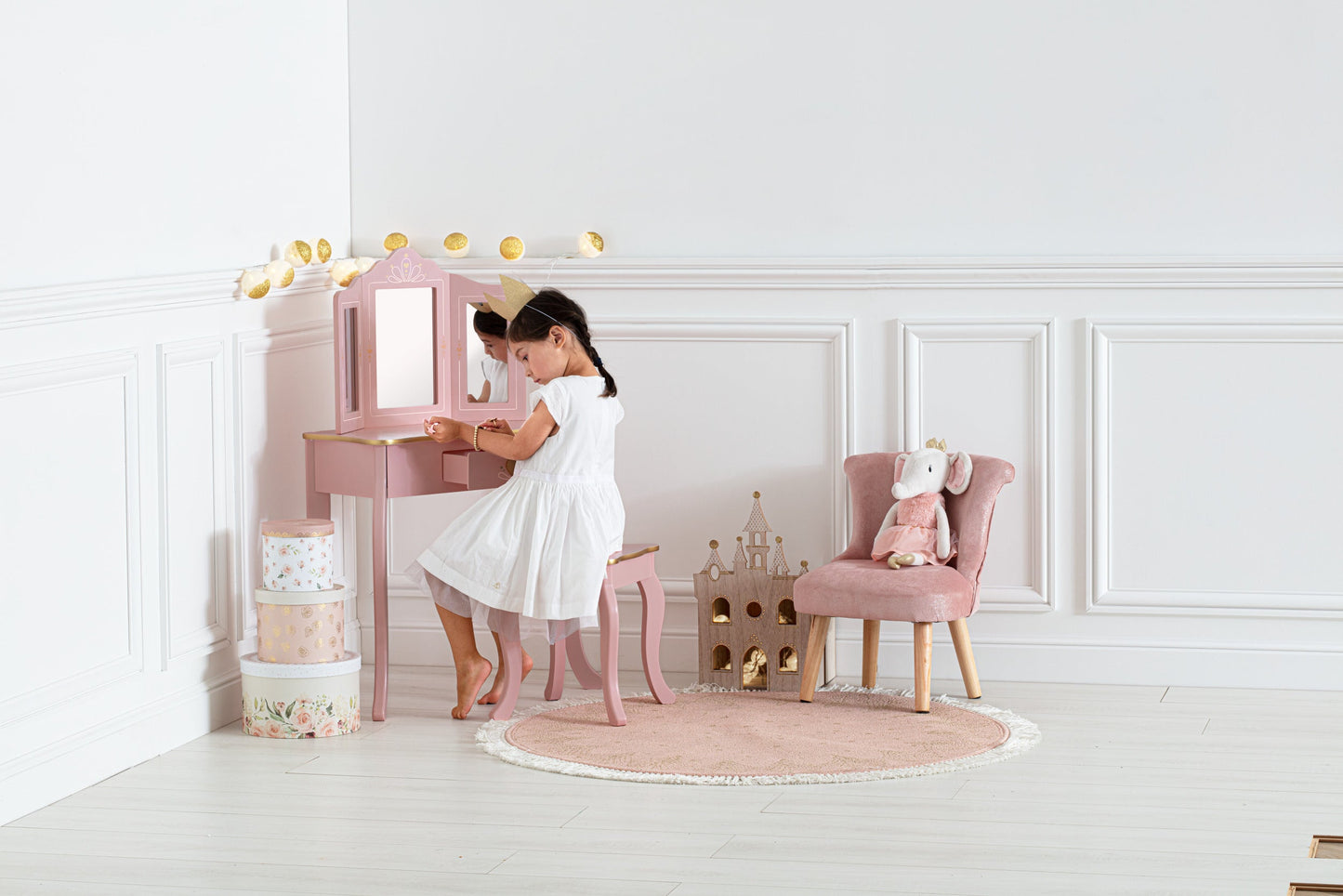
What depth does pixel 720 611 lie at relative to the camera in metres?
4.36

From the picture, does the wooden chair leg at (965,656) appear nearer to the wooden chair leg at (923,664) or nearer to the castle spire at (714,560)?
the wooden chair leg at (923,664)

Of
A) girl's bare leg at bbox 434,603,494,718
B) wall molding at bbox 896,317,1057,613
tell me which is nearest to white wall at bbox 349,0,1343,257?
wall molding at bbox 896,317,1057,613

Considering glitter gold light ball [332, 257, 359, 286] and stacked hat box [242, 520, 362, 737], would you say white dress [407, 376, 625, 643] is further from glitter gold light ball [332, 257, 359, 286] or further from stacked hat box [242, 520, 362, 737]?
glitter gold light ball [332, 257, 359, 286]

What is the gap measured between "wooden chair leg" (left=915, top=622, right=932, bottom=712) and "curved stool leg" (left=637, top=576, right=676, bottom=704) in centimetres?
62

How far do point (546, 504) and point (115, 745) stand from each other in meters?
1.08

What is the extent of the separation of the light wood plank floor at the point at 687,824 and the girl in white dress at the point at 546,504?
38 cm

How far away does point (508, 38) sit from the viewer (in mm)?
4594

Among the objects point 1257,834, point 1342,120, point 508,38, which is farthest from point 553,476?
point 1342,120

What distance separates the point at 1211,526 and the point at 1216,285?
62cm

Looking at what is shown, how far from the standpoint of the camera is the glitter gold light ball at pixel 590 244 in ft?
14.9

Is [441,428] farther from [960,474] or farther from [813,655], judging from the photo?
[960,474]

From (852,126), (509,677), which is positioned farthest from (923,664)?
(852,126)

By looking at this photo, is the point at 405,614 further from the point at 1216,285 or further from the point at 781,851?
the point at 1216,285

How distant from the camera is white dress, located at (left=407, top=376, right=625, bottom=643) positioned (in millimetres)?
3852
